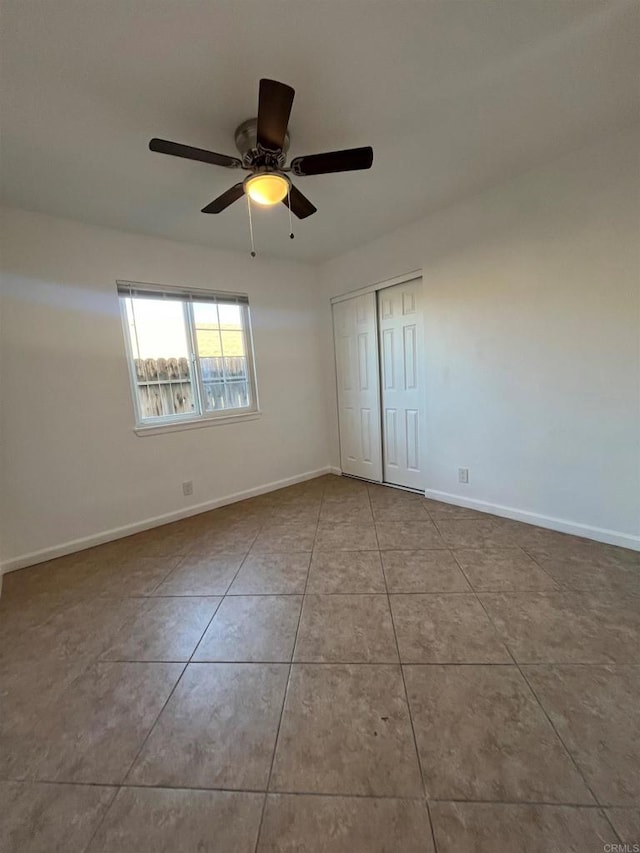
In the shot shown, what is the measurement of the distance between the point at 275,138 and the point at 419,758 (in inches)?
96.4

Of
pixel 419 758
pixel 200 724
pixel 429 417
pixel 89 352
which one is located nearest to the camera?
pixel 419 758

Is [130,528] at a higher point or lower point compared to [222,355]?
lower

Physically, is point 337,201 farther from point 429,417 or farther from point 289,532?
point 289,532

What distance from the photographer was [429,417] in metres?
3.15

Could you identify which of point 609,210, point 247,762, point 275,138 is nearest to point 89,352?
point 275,138

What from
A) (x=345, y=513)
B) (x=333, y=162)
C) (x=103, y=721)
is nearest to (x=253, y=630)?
(x=103, y=721)

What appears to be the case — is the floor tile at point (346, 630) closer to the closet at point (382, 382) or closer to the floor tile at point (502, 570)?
the floor tile at point (502, 570)

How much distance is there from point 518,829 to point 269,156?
2628 millimetres

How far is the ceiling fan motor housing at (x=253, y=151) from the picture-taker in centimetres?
161

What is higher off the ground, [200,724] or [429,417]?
[429,417]

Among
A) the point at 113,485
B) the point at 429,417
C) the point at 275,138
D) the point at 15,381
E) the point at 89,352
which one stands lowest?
the point at 113,485

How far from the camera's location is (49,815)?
3.26 feet

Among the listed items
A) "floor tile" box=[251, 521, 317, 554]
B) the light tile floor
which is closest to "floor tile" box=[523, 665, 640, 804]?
the light tile floor

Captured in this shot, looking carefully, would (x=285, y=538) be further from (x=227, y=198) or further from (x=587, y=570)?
(x=227, y=198)
